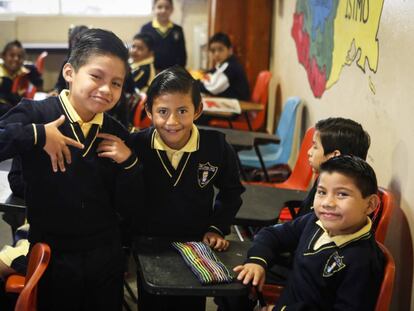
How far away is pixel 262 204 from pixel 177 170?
0.69 metres

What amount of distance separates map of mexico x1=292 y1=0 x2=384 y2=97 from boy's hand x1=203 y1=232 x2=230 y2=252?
132 cm

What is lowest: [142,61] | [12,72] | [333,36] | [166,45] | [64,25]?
[12,72]

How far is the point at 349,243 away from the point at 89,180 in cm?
80

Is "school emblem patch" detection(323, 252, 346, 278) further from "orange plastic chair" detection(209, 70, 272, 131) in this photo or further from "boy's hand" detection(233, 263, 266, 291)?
"orange plastic chair" detection(209, 70, 272, 131)

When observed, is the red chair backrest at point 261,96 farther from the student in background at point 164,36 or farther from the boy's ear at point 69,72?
the boy's ear at point 69,72

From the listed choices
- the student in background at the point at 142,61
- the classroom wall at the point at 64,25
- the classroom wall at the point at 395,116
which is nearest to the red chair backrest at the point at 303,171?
the classroom wall at the point at 395,116

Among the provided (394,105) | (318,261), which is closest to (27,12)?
(394,105)

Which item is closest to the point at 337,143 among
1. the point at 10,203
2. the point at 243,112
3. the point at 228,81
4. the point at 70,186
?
the point at 70,186

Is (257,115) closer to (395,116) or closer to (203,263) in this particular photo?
(395,116)

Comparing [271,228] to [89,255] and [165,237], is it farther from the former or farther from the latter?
[89,255]

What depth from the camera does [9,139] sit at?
5.20 ft

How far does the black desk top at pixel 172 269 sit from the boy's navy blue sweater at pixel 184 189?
0.27 ft

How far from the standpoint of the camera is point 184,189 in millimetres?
1965

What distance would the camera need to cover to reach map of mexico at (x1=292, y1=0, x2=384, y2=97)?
9.45ft
